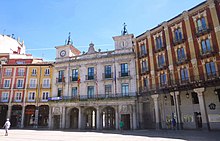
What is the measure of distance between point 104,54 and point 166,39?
11849 mm

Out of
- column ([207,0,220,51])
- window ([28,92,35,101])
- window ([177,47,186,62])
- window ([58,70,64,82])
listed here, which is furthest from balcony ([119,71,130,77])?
window ([28,92,35,101])

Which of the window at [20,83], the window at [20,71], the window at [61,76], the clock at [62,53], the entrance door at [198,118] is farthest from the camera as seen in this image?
the window at [20,71]

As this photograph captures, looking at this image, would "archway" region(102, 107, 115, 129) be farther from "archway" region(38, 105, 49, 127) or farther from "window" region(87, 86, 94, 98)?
"archway" region(38, 105, 49, 127)

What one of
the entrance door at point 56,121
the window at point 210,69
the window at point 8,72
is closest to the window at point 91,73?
the entrance door at point 56,121

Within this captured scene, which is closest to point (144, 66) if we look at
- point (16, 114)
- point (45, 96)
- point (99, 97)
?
point (99, 97)

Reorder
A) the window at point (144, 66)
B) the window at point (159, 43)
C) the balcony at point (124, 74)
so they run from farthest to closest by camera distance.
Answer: the balcony at point (124, 74)
the window at point (144, 66)
the window at point (159, 43)

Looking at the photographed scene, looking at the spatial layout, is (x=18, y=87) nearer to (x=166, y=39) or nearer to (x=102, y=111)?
(x=102, y=111)

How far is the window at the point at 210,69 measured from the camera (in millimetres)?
22234

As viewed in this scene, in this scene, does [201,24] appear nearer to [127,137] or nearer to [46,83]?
[127,137]

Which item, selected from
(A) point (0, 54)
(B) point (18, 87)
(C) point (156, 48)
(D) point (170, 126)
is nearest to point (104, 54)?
(C) point (156, 48)

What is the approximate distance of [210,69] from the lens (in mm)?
22609

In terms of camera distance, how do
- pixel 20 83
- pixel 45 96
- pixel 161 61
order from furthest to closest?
1. pixel 20 83
2. pixel 45 96
3. pixel 161 61

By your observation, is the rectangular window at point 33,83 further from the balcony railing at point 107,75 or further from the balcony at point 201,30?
the balcony at point 201,30

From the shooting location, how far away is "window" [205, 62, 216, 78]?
72.9ft
